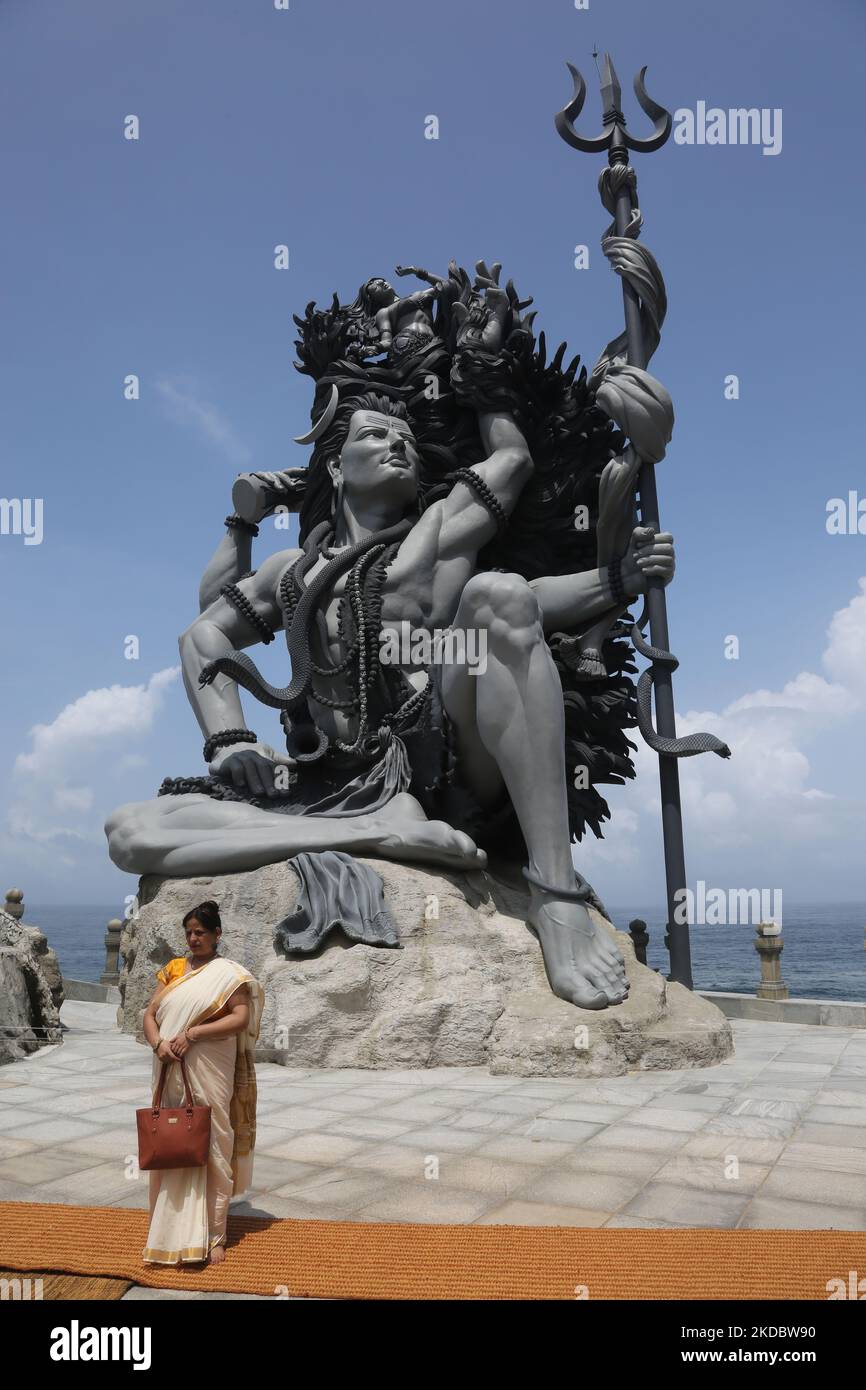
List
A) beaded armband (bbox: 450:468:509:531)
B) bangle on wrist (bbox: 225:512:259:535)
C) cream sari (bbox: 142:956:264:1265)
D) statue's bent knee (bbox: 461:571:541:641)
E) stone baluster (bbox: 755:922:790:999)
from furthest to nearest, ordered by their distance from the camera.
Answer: stone baluster (bbox: 755:922:790:999)
bangle on wrist (bbox: 225:512:259:535)
beaded armband (bbox: 450:468:509:531)
statue's bent knee (bbox: 461:571:541:641)
cream sari (bbox: 142:956:264:1265)

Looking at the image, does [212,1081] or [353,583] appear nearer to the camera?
[212,1081]

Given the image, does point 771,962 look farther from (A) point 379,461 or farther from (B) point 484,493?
(A) point 379,461

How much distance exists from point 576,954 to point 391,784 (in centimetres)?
141

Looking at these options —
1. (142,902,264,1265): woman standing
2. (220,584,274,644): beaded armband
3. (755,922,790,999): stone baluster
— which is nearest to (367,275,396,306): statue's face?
(220,584,274,644): beaded armband

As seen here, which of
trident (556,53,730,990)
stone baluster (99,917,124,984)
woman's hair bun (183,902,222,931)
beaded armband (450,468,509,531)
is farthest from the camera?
stone baluster (99,917,124,984)

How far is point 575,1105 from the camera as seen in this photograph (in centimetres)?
375

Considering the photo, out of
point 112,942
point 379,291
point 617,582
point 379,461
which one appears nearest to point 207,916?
point 617,582

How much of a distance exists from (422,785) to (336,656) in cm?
95

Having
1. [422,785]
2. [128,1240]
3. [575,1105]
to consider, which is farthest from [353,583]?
[128,1240]

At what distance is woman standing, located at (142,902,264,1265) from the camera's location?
218 centimetres

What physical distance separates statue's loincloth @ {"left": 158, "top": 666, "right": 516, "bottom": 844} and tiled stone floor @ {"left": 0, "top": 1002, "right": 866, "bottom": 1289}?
1579 mm

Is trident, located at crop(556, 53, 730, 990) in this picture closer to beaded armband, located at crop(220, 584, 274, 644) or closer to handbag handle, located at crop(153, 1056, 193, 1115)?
beaded armband, located at crop(220, 584, 274, 644)
